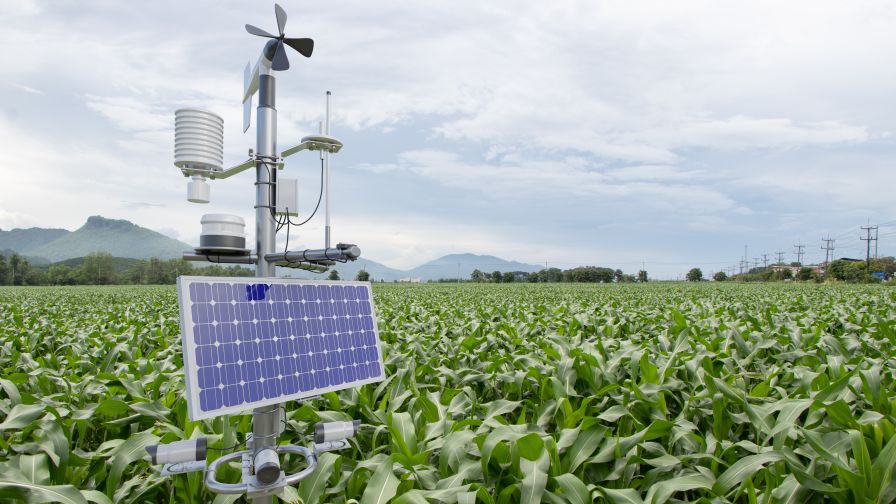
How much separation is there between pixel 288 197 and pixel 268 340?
0.95 m

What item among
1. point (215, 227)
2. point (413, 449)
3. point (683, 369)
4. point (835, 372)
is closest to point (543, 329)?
point (683, 369)

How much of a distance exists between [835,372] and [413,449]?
346cm

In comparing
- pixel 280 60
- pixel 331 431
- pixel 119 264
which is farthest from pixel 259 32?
pixel 119 264

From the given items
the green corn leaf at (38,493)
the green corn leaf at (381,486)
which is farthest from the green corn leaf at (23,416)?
the green corn leaf at (381,486)

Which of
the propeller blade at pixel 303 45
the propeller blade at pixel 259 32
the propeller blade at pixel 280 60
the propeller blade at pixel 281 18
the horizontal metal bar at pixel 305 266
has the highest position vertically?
the propeller blade at pixel 281 18

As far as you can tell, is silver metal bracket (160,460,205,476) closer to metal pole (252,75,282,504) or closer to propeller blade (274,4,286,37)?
metal pole (252,75,282,504)

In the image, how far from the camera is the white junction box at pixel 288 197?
8.89 ft

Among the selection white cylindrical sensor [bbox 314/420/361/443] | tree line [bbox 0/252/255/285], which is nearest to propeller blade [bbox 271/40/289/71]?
white cylindrical sensor [bbox 314/420/361/443]

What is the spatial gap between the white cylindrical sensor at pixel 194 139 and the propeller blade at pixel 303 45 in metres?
0.64

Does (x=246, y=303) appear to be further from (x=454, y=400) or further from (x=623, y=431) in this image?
(x=623, y=431)

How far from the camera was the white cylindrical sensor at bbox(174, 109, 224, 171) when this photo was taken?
9.34 feet

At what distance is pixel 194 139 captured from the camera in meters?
2.86

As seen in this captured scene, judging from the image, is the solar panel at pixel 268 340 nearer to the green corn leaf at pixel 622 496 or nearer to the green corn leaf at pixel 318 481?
the green corn leaf at pixel 318 481

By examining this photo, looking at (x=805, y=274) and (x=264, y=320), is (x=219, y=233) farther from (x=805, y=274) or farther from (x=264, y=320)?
(x=805, y=274)
